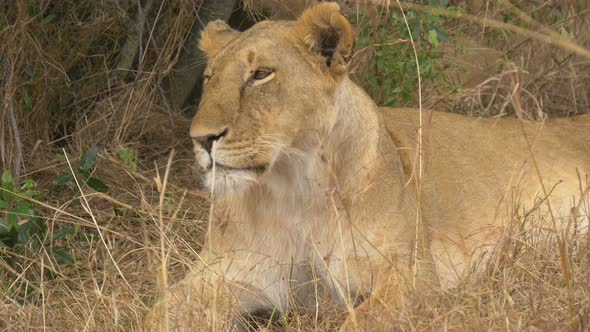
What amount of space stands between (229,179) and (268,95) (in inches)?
10.1

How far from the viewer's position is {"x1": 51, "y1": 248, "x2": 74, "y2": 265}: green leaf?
11.3ft

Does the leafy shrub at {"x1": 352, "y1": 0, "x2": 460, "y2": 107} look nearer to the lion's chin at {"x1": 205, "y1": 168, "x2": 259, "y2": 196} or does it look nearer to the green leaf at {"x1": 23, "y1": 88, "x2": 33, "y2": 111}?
the green leaf at {"x1": 23, "y1": 88, "x2": 33, "y2": 111}

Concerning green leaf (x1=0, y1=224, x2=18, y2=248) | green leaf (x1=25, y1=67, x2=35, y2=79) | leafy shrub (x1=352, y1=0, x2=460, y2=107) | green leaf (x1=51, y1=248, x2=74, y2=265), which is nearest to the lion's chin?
green leaf (x1=51, y1=248, x2=74, y2=265)

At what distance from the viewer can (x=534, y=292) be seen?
9.09 feet

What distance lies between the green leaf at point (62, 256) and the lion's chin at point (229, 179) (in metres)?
0.90

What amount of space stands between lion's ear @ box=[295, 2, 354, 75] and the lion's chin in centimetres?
40

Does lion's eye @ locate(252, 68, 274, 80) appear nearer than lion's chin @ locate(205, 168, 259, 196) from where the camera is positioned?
No

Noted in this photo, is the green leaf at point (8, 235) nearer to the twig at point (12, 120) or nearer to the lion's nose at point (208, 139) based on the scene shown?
the twig at point (12, 120)

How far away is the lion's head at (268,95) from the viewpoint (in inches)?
106

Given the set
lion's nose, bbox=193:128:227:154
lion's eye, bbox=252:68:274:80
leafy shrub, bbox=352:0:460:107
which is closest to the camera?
lion's nose, bbox=193:128:227:154

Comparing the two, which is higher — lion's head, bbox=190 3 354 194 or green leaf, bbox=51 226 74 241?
lion's head, bbox=190 3 354 194

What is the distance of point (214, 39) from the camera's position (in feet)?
10.4

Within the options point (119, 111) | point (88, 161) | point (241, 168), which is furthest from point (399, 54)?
point (241, 168)

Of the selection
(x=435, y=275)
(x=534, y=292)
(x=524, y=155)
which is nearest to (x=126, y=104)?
(x=524, y=155)
